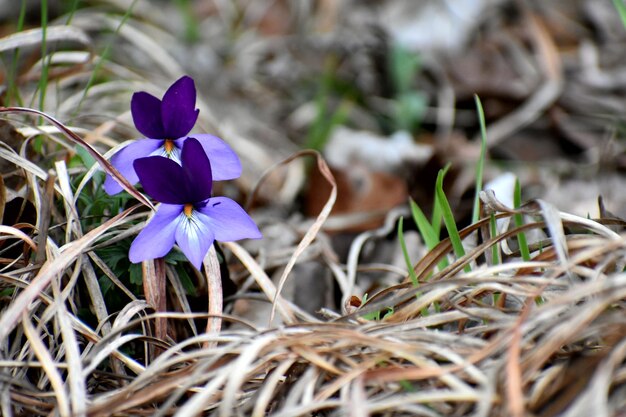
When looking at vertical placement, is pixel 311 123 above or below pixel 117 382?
above

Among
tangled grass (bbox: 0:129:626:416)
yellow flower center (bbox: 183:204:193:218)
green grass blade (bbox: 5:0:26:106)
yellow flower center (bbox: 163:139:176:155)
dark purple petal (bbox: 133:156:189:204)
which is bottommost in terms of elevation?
tangled grass (bbox: 0:129:626:416)

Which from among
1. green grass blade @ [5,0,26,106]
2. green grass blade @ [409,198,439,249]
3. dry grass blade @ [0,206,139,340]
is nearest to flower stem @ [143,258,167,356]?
dry grass blade @ [0,206,139,340]

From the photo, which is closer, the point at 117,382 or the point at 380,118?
the point at 117,382

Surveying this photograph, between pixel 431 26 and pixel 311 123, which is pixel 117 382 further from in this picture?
pixel 431 26

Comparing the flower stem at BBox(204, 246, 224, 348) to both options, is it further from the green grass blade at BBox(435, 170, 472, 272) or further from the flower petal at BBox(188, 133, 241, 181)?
the green grass blade at BBox(435, 170, 472, 272)

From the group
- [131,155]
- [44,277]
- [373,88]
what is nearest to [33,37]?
[131,155]

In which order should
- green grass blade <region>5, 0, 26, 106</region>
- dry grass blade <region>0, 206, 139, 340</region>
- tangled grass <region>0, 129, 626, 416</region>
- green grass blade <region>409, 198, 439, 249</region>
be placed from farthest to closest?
green grass blade <region>5, 0, 26, 106</region>, green grass blade <region>409, 198, 439, 249</region>, dry grass blade <region>0, 206, 139, 340</region>, tangled grass <region>0, 129, 626, 416</region>

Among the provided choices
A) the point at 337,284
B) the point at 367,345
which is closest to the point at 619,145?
the point at 337,284
